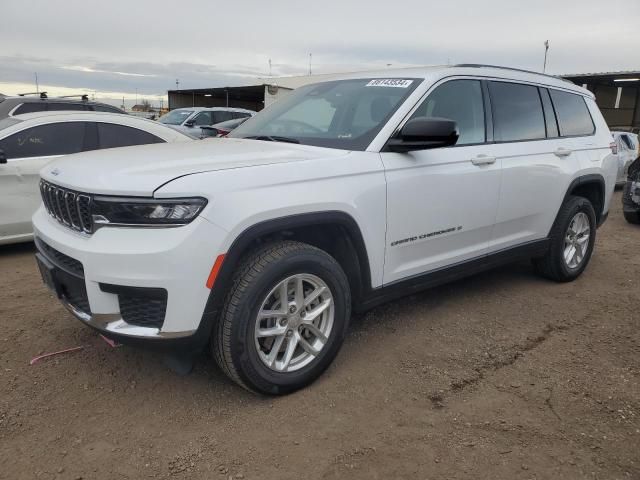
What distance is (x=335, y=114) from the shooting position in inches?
146

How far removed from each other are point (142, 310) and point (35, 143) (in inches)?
163

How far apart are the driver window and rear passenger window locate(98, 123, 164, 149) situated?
398cm

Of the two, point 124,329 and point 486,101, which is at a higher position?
point 486,101

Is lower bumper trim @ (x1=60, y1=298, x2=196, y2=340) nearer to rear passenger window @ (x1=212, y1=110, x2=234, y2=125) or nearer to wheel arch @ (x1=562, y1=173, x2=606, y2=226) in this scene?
wheel arch @ (x1=562, y1=173, x2=606, y2=226)

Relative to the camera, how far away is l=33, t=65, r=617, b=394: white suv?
252cm

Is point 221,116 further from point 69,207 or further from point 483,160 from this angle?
point 69,207

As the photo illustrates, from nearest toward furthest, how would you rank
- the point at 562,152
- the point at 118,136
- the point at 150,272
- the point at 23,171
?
the point at 150,272 → the point at 562,152 → the point at 23,171 → the point at 118,136

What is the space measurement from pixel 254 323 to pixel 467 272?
1959 mm

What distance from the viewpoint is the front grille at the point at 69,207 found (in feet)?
8.78

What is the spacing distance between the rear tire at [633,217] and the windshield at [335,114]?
657 centimetres

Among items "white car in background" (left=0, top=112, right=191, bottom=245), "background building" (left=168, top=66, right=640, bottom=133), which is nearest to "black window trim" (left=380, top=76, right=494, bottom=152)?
"white car in background" (left=0, top=112, right=191, bottom=245)

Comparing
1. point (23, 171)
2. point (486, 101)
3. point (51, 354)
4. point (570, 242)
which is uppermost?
point (486, 101)

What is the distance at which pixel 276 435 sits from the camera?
8.77 feet

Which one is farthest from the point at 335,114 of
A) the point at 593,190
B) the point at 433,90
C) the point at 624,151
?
the point at 624,151
